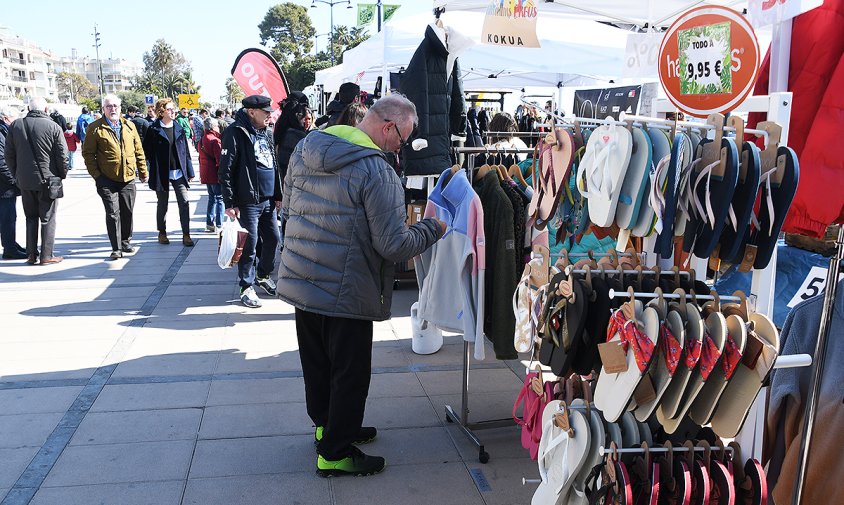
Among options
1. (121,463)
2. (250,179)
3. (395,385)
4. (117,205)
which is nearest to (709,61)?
(395,385)

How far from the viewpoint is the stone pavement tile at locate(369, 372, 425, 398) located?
Answer: 4312 millimetres

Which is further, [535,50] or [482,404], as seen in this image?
[535,50]

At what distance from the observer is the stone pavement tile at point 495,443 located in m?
3.54

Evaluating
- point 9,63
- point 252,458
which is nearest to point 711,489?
point 252,458

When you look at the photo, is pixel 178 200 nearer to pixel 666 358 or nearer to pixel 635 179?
pixel 635 179

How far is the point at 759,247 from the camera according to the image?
6.37 feet

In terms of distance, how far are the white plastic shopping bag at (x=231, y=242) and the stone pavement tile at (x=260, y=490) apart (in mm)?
3058

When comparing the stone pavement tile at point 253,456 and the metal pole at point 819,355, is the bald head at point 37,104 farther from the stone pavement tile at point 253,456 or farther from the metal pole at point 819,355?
the metal pole at point 819,355

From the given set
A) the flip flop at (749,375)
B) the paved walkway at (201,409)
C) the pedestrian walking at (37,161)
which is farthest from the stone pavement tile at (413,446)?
the pedestrian walking at (37,161)

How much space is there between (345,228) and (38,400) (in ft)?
8.10

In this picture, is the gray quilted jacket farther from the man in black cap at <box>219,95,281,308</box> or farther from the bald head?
the bald head

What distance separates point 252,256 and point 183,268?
2063mm

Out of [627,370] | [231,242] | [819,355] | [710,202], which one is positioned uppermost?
[710,202]

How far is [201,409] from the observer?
4.03 meters
